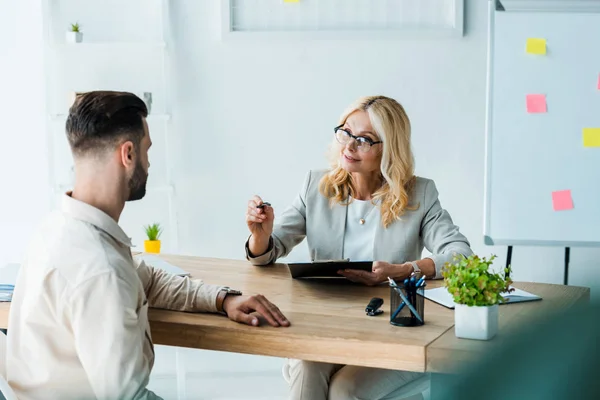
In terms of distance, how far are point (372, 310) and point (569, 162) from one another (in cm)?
164

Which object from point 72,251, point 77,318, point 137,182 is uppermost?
point 137,182

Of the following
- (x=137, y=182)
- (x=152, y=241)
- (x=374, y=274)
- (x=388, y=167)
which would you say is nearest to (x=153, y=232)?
(x=152, y=241)

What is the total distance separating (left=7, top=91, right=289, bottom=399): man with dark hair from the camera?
4.60 ft

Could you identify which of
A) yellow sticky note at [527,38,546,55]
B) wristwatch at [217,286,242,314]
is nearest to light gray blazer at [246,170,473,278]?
wristwatch at [217,286,242,314]

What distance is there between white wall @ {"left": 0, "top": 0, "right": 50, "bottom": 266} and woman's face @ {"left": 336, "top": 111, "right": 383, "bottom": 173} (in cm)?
163

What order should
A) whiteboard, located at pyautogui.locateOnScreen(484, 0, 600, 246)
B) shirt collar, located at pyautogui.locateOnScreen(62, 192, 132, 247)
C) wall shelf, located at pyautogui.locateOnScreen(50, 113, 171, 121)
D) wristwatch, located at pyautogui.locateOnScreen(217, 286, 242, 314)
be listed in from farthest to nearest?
wall shelf, located at pyautogui.locateOnScreen(50, 113, 171, 121)
whiteboard, located at pyautogui.locateOnScreen(484, 0, 600, 246)
wristwatch, located at pyautogui.locateOnScreen(217, 286, 242, 314)
shirt collar, located at pyautogui.locateOnScreen(62, 192, 132, 247)

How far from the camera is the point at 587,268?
3533 mm

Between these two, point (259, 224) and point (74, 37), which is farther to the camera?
point (74, 37)

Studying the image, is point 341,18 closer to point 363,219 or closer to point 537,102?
point 537,102

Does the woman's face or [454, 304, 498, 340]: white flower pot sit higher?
the woman's face

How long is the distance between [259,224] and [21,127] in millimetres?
1715

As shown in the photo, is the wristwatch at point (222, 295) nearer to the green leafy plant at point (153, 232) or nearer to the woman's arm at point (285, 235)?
the woman's arm at point (285, 235)

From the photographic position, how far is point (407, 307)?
1.71 metres

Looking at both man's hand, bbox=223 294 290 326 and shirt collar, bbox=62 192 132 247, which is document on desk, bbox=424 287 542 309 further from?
shirt collar, bbox=62 192 132 247
